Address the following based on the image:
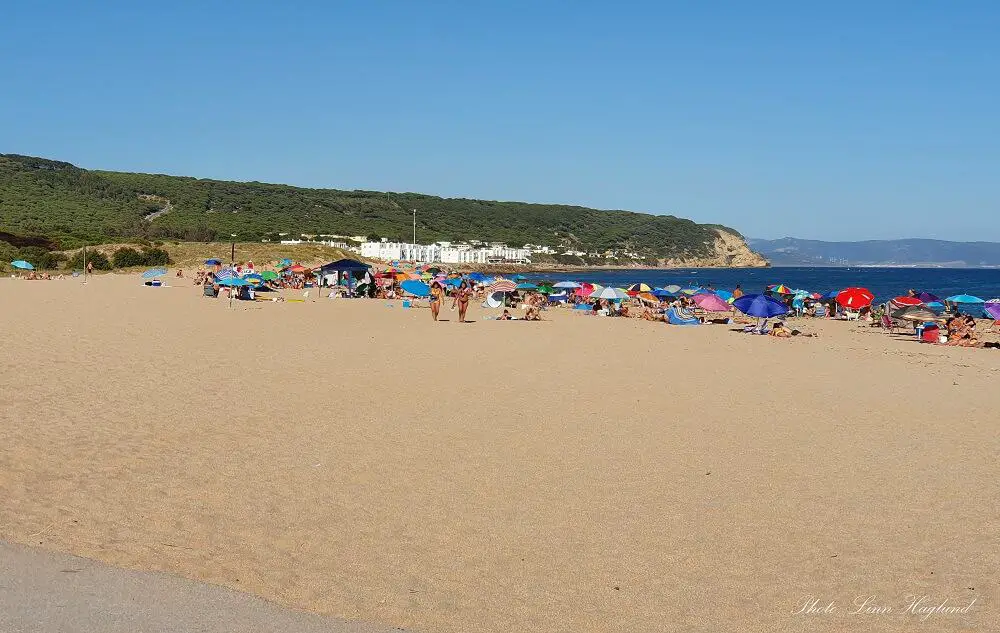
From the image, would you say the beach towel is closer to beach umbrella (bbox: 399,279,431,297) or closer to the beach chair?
the beach chair

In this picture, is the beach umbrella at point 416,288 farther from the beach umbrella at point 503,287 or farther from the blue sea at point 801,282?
the blue sea at point 801,282

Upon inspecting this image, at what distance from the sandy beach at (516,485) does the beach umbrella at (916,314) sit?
11.4 m

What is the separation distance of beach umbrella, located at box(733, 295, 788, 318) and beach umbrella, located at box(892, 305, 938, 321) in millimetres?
5044

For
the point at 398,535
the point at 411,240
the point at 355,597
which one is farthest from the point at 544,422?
the point at 411,240

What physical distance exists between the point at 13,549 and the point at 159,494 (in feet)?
4.74

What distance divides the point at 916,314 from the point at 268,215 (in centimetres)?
10015

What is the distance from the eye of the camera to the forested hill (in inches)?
3332

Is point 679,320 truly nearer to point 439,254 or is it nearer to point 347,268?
point 347,268

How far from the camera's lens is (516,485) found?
6859 millimetres

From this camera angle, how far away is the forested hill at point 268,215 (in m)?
84.6

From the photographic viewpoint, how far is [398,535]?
5.59 meters

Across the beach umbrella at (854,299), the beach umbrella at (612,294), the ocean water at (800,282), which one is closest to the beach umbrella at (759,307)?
the beach umbrella at (854,299)

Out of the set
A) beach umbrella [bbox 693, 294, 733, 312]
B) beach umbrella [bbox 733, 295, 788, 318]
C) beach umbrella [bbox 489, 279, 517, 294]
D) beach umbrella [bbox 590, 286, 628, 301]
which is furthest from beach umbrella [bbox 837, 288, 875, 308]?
beach umbrella [bbox 489, 279, 517, 294]

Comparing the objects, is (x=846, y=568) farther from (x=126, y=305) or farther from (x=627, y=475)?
(x=126, y=305)
